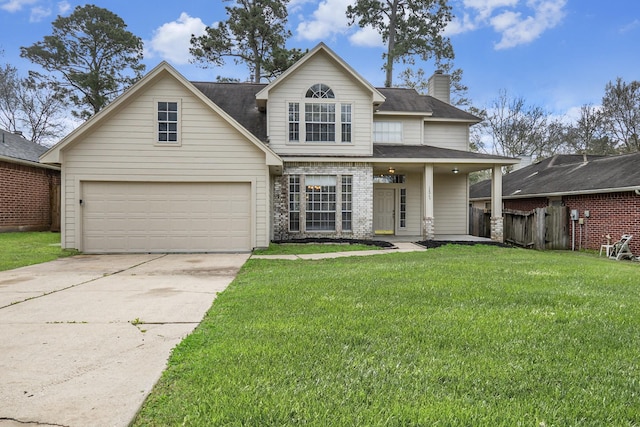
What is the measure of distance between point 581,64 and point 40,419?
35803 mm

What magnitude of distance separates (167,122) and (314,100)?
517 cm

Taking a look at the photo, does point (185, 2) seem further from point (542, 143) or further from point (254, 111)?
point (542, 143)

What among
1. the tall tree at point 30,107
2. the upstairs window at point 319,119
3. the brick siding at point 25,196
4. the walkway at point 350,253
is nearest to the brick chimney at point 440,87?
the upstairs window at point 319,119

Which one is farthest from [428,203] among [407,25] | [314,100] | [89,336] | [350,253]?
[407,25]

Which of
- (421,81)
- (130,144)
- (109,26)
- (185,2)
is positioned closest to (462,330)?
(130,144)

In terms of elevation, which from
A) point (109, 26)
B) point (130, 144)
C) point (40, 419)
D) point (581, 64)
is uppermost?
point (109, 26)

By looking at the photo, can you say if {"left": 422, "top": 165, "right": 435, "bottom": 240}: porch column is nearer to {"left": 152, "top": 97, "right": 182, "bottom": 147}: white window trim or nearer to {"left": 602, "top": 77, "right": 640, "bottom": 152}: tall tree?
{"left": 152, "top": 97, "right": 182, "bottom": 147}: white window trim

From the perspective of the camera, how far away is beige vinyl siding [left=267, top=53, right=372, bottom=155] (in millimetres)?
13352

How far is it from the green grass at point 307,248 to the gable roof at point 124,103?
8.45 ft

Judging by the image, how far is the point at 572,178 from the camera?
52.7ft

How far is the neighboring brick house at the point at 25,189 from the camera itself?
15.1 meters

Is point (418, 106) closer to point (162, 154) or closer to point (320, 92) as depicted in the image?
point (320, 92)

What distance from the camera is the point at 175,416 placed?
84.9 inches

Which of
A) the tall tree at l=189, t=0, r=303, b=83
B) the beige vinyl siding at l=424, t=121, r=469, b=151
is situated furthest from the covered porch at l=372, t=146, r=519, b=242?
the tall tree at l=189, t=0, r=303, b=83
